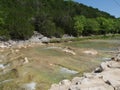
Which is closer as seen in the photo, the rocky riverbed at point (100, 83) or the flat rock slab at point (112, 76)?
the rocky riverbed at point (100, 83)

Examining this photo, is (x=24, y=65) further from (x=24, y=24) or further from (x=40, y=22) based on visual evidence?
(x=40, y=22)

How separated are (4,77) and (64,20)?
540 ft

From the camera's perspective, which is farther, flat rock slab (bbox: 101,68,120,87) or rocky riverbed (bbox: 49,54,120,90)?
flat rock slab (bbox: 101,68,120,87)

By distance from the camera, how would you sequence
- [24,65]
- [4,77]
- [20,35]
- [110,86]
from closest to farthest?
[110,86]
[4,77]
[24,65]
[20,35]

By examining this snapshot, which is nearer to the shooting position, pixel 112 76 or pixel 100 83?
pixel 100 83

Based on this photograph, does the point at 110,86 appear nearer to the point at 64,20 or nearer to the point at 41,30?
the point at 41,30

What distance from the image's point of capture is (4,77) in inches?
1329

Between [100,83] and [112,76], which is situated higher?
[112,76]

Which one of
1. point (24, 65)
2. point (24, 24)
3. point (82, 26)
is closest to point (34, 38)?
point (24, 24)

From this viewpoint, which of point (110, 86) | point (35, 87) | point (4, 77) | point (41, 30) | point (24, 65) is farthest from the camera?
point (41, 30)

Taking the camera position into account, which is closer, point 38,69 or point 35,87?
point 35,87

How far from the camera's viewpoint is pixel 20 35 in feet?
504

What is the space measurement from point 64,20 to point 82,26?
12.1 meters

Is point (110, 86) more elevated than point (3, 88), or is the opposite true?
point (110, 86)
